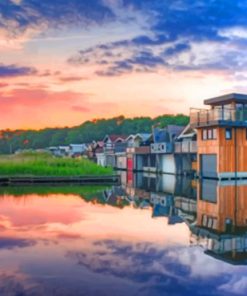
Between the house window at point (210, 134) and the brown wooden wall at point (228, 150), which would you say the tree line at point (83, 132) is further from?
the brown wooden wall at point (228, 150)

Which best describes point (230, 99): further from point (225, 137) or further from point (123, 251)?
point (123, 251)

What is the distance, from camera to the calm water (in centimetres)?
680

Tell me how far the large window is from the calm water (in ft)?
66.4

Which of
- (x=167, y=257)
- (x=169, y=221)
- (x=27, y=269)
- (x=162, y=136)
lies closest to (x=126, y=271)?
(x=167, y=257)

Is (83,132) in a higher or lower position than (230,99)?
lower

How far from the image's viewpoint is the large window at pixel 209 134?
36.2m

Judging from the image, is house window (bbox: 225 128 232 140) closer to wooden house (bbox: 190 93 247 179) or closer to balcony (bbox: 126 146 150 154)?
wooden house (bbox: 190 93 247 179)

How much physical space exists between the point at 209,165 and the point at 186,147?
7.22 m

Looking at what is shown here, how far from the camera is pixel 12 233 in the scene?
452 inches

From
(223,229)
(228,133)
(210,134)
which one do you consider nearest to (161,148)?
(210,134)

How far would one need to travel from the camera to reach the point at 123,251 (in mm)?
9164

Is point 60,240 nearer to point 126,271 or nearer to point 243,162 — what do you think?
point 126,271

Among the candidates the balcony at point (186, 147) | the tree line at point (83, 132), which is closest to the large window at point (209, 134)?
the balcony at point (186, 147)

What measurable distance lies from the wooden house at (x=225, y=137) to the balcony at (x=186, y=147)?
418 centimetres
